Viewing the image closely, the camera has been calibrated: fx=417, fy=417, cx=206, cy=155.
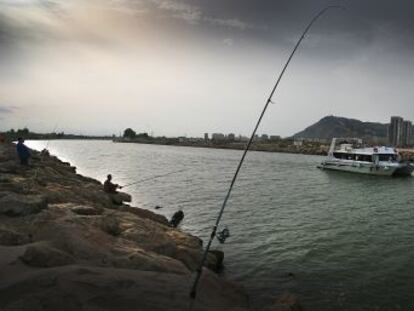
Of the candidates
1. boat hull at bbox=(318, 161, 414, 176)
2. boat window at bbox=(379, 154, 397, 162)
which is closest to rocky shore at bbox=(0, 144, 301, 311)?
boat hull at bbox=(318, 161, 414, 176)

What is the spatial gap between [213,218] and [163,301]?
17.1 m

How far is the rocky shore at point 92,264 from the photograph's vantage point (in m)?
7.35

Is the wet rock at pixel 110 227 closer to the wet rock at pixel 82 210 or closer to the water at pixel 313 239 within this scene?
the wet rock at pixel 82 210

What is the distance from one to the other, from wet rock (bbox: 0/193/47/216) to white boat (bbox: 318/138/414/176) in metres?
52.9

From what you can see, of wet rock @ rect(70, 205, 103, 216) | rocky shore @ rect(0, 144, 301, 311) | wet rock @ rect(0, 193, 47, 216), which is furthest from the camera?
wet rock @ rect(70, 205, 103, 216)

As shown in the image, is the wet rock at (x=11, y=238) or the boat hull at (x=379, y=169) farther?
the boat hull at (x=379, y=169)

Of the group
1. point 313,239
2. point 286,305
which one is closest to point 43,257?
point 286,305

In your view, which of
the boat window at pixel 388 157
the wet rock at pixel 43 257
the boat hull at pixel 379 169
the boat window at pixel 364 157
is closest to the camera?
the wet rock at pixel 43 257

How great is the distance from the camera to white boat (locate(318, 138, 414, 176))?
57031 millimetres

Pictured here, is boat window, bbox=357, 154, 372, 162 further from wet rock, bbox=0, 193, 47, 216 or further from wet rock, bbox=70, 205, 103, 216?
wet rock, bbox=0, 193, 47, 216

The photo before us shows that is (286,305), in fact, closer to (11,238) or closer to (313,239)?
(11,238)

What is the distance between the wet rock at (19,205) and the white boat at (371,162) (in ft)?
173

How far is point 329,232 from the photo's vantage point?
21.3m

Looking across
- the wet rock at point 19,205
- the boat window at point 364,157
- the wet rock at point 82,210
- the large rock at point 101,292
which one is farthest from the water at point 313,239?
the boat window at point 364,157
